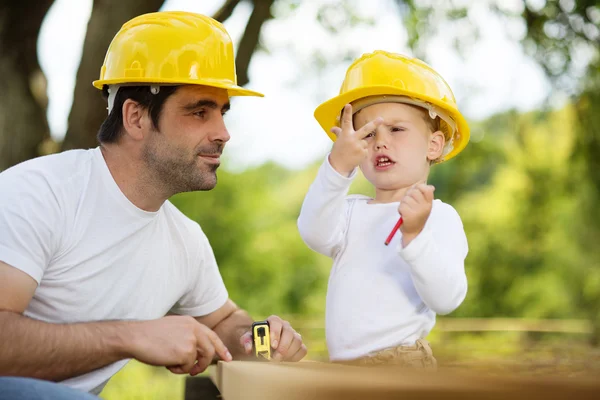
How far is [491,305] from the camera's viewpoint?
2866 centimetres

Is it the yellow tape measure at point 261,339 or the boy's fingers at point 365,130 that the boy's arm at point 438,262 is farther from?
the yellow tape measure at point 261,339

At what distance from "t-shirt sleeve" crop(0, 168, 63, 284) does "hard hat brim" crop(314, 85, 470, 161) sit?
2.95 ft

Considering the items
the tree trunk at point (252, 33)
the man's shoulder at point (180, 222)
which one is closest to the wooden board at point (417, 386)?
the man's shoulder at point (180, 222)

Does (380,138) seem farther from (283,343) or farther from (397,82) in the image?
(283,343)

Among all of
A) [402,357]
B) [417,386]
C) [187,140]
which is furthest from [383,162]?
[417,386]

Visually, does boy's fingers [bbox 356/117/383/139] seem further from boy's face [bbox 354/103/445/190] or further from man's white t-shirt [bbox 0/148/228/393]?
man's white t-shirt [bbox 0/148/228/393]

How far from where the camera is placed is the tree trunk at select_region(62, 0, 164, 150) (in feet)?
17.0

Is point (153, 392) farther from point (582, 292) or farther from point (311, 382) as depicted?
point (582, 292)

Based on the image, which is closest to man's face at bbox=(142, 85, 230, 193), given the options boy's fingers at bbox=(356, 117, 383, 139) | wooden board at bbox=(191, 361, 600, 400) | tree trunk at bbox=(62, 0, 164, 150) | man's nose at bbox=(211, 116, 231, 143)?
man's nose at bbox=(211, 116, 231, 143)

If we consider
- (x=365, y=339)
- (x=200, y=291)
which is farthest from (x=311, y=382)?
(x=200, y=291)

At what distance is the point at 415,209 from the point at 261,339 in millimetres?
682

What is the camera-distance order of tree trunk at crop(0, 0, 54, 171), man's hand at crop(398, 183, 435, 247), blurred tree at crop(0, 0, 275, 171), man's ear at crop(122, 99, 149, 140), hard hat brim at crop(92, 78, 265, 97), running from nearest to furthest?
man's hand at crop(398, 183, 435, 247) < hard hat brim at crop(92, 78, 265, 97) < man's ear at crop(122, 99, 149, 140) < blurred tree at crop(0, 0, 275, 171) < tree trunk at crop(0, 0, 54, 171)

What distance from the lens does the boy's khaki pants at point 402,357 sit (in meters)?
2.08

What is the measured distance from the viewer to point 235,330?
2740mm
